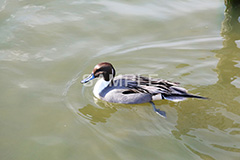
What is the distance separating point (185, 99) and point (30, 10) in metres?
5.29

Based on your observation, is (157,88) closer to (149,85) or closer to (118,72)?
(149,85)

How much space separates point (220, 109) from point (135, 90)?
5.35 ft

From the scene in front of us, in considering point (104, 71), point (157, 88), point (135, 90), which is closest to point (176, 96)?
point (157, 88)

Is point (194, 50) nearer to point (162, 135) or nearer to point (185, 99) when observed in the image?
point (185, 99)

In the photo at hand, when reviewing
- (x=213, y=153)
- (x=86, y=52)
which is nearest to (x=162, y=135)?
(x=213, y=153)

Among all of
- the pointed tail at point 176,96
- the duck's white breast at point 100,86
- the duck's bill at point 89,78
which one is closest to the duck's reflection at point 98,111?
the duck's white breast at point 100,86

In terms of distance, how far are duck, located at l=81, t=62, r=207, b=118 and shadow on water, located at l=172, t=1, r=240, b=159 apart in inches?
15.0

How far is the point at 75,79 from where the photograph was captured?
275 inches

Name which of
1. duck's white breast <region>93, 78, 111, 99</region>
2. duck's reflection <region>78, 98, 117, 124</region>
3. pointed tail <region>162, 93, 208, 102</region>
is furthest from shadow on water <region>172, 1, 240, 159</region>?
duck's white breast <region>93, 78, 111, 99</region>

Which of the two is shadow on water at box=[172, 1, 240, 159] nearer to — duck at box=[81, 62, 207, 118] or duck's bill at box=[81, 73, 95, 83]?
duck at box=[81, 62, 207, 118]

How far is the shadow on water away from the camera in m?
5.52

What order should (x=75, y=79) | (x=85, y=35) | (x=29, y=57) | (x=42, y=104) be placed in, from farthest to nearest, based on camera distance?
(x=85, y=35)
(x=29, y=57)
(x=75, y=79)
(x=42, y=104)

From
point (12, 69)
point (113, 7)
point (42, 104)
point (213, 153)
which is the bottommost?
point (213, 153)

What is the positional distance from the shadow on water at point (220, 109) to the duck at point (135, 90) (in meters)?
0.38
